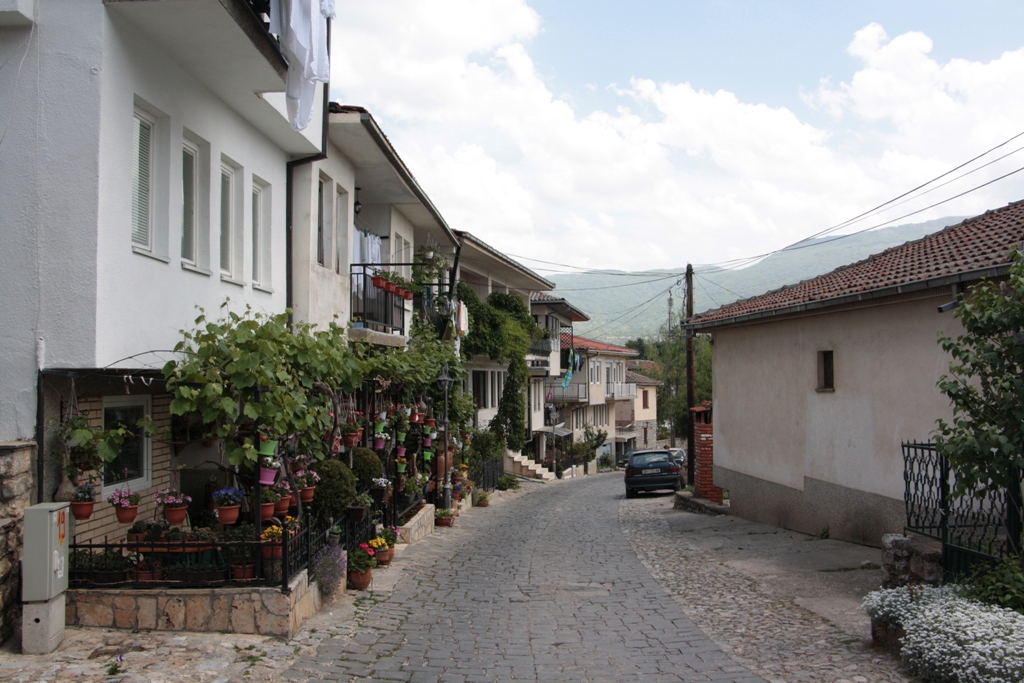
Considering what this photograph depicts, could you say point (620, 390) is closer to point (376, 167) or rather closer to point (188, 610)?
point (376, 167)

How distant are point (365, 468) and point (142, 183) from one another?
18.9 feet

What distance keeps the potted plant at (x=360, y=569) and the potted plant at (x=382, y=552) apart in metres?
1.00

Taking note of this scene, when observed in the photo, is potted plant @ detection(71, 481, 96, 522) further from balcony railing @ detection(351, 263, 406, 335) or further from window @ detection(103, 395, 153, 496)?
balcony railing @ detection(351, 263, 406, 335)

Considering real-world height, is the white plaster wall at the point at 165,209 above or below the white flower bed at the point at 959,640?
above

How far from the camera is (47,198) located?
7.09 meters

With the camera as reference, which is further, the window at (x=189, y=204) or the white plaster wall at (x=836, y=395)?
the white plaster wall at (x=836, y=395)

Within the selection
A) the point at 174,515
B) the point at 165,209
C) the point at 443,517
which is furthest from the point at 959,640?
the point at 443,517

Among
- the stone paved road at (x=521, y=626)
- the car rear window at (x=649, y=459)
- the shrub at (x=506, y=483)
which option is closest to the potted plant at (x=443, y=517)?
the stone paved road at (x=521, y=626)

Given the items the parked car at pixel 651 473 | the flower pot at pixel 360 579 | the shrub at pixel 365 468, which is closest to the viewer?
the flower pot at pixel 360 579

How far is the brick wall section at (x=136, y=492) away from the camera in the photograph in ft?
26.2

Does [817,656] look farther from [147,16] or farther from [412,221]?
[412,221]

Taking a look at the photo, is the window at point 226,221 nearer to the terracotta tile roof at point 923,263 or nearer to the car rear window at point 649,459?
the terracotta tile roof at point 923,263

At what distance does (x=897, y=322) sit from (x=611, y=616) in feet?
21.2

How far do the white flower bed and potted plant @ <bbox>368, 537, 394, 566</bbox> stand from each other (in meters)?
6.69
